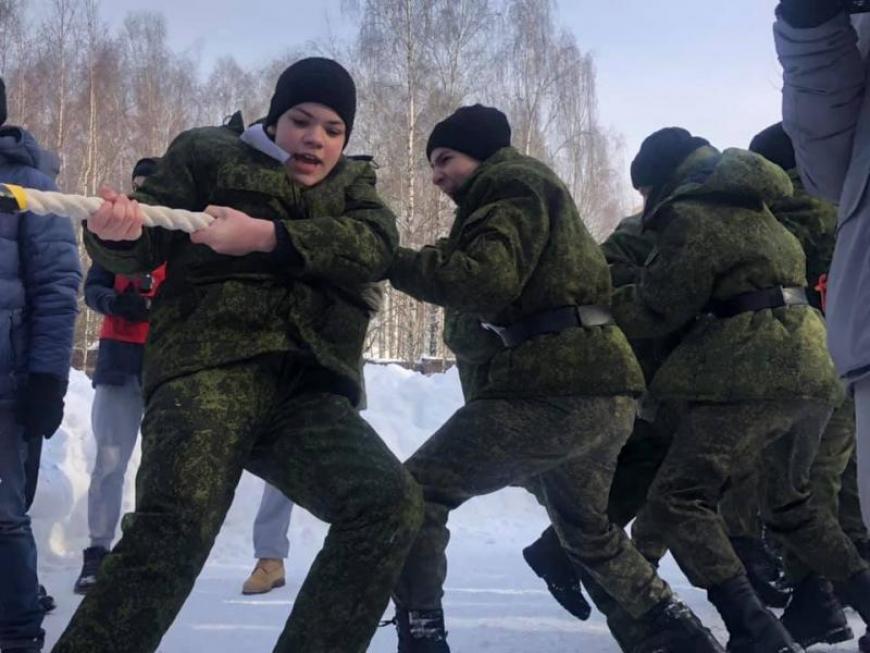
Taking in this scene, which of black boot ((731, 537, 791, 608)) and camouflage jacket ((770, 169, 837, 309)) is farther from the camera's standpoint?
black boot ((731, 537, 791, 608))

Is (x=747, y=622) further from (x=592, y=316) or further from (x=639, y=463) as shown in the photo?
(x=592, y=316)

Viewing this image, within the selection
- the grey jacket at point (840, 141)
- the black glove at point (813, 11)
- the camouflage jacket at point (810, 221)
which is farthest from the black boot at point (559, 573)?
the black glove at point (813, 11)

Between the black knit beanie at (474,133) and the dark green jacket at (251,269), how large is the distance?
779 millimetres

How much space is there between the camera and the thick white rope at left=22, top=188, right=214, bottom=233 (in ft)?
6.29

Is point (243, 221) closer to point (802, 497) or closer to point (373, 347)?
point (802, 497)

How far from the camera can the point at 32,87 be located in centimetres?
2144

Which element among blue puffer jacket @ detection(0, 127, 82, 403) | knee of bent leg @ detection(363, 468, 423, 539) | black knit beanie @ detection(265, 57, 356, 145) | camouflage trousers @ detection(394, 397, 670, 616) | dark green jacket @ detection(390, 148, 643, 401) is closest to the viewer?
knee of bent leg @ detection(363, 468, 423, 539)

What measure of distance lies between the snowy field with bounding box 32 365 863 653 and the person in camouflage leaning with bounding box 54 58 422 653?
4.21 feet

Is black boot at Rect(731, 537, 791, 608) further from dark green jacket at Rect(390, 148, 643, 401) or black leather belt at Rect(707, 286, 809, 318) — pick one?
dark green jacket at Rect(390, 148, 643, 401)

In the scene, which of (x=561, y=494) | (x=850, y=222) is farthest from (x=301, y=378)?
(x=850, y=222)

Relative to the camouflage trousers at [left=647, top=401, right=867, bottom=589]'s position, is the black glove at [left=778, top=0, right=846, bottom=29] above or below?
above

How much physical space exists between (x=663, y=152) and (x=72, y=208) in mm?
2427

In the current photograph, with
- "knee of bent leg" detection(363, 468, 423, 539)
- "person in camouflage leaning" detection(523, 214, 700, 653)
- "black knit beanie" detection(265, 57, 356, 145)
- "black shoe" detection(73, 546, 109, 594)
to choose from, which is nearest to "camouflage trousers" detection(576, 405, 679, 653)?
"person in camouflage leaning" detection(523, 214, 700, 653)

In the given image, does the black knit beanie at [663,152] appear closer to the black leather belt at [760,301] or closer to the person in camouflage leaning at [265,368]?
the black leather belt at [760,301]
